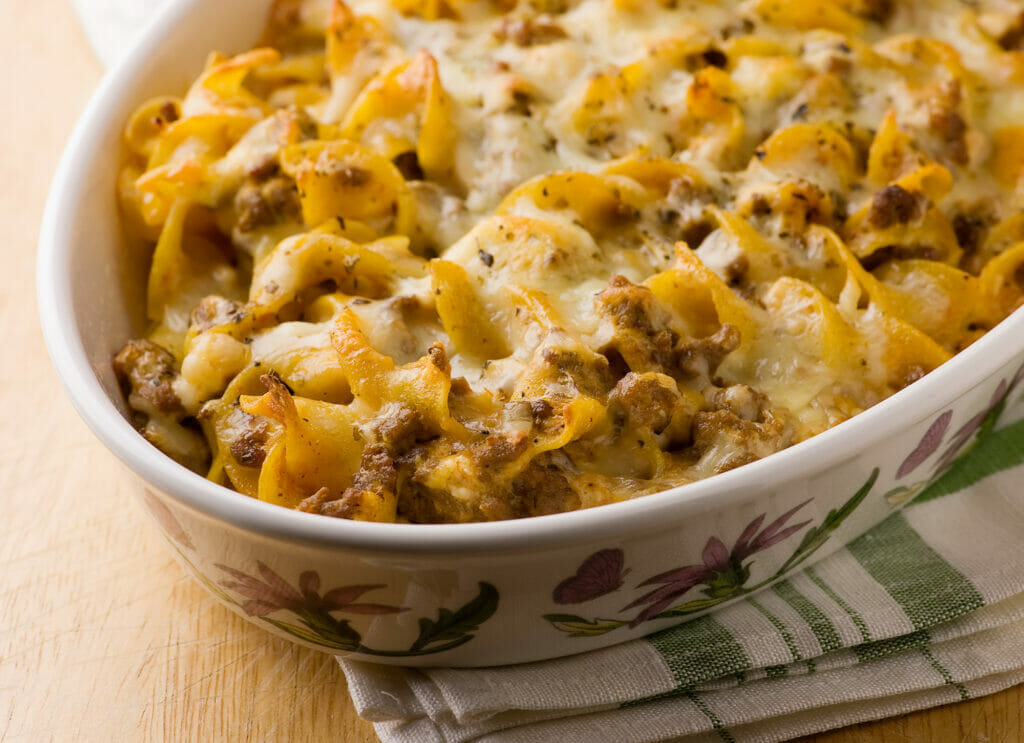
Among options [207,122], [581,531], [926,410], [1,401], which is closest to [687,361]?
[926,410]

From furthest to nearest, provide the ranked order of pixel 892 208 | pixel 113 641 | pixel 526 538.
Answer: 1. pixel 892 208
2. pixel 113 641
3. pixel 526 538

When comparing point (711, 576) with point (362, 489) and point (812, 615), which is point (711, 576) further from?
point (362, 489)

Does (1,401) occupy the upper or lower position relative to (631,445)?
lower

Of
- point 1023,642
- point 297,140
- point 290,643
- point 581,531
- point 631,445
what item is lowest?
point 1023,642

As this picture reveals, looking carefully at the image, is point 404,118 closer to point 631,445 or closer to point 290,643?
point 631,445

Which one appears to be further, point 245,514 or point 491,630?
point 491,630

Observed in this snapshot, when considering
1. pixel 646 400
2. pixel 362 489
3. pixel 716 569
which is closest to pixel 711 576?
pixel 716 569
